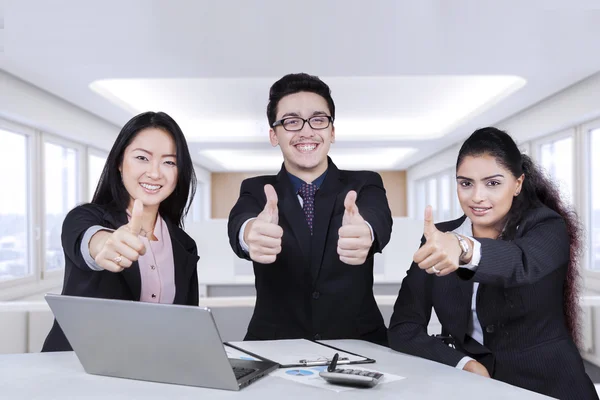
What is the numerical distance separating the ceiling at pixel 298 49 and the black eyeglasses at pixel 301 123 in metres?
A: 2.05

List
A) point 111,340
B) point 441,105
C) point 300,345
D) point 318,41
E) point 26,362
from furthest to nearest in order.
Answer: point 441,105, point 318,41, point 300,345, point 26,362, point 111,340

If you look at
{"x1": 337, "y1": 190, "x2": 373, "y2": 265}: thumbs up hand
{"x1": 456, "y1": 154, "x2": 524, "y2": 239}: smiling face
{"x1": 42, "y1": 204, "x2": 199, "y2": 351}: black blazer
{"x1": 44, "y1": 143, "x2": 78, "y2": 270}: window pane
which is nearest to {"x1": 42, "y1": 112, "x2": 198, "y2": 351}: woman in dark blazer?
{"x1": 42, "y1": 204, "x2": 199, "y2": 351}: black blazer

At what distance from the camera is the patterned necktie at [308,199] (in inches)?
84.0

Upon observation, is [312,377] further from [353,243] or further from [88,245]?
[88,245]

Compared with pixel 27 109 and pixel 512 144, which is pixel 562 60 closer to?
pixel 512 144

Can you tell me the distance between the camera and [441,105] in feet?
28.9

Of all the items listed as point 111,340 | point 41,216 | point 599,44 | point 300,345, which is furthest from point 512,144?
point 41,216

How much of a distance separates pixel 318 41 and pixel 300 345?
352 centimetres

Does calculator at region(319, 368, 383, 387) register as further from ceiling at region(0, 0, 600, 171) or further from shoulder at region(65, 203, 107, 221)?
ceiling at region(0, 0, 600, 171)

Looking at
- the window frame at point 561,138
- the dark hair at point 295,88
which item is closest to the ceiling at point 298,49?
the window frame at point 561,138

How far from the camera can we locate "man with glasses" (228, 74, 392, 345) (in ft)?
6.61

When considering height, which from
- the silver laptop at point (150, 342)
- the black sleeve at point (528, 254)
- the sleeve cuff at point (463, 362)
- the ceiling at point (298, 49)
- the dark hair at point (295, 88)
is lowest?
the sleeve cuff at point (463, 362)

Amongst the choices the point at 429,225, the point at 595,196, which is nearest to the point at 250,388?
the point at 429,225

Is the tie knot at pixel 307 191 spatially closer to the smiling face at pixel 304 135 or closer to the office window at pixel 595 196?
the smiling face at pixel 304 135
